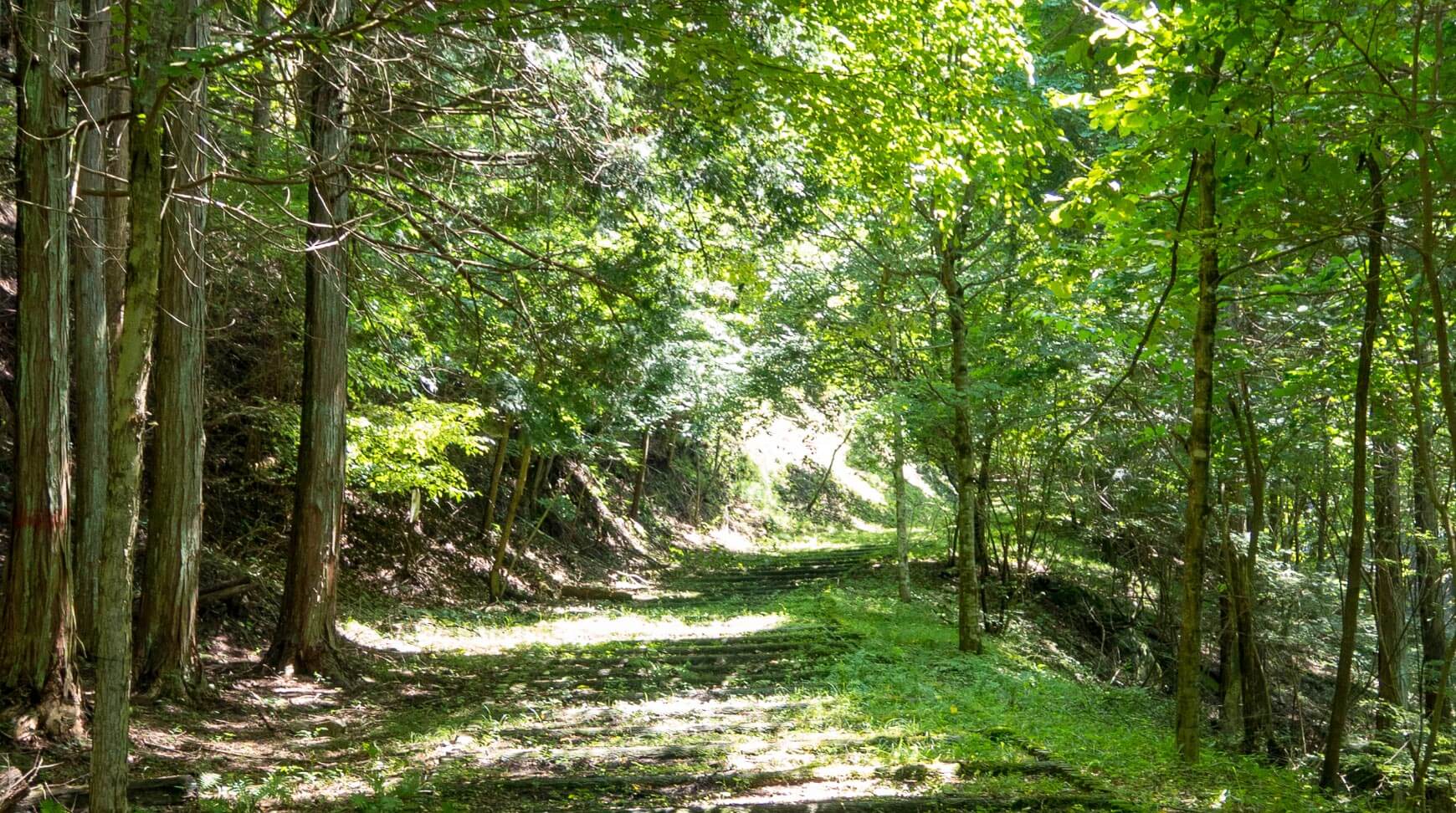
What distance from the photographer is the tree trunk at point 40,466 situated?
17.8 feet

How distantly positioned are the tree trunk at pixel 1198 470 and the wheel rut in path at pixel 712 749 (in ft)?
3.08

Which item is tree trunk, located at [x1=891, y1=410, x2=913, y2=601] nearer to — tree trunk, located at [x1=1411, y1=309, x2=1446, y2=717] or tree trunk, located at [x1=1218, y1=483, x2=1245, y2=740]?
tree trunk, located at [x1=1218, y1=483, x2=1245, y2=740]

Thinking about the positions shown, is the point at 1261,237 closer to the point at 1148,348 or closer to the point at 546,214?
the point at 1148,348

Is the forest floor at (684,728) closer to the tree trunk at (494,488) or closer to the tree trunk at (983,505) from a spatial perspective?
the tree trunk at (494,488)

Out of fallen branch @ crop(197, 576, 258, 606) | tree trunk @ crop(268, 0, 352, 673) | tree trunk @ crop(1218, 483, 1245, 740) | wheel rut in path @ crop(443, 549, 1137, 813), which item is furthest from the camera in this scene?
tree trunk @ crop(1218, 483, 1245, 740)

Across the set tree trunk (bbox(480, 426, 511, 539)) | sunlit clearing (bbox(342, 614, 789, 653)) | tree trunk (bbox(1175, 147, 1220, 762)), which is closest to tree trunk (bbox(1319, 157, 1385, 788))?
tree trunk (bbox(1175, 147, 1220, 762))

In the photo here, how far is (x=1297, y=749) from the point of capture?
11.0 meters

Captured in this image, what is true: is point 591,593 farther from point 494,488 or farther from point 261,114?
point 261,114

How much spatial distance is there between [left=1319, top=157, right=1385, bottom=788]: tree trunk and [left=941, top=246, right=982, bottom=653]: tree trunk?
5.55 meters

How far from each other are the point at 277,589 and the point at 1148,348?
9486mm

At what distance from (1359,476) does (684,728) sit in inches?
199

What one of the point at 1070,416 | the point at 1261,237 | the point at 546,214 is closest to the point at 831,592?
the point at 1070,416

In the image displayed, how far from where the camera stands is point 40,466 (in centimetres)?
553

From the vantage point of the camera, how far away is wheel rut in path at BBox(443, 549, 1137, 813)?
5.14m
